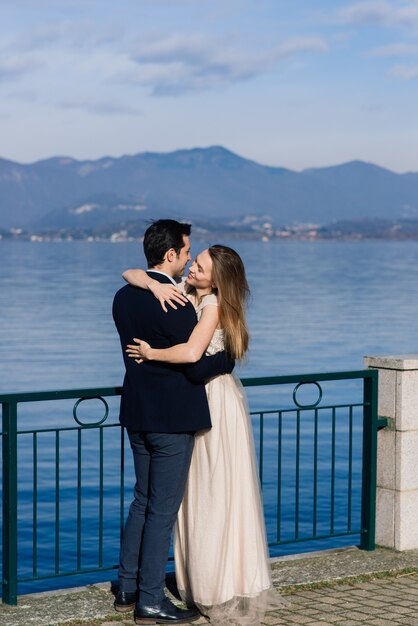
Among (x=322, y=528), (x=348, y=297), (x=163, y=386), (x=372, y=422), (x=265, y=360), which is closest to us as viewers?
(x=163, y=386)

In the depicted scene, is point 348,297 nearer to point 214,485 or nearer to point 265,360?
point 265,360

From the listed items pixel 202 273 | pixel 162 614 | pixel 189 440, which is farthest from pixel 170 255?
pixel 162 614

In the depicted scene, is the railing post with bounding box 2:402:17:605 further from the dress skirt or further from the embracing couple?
the dress skirt

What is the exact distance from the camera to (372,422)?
22.0ft

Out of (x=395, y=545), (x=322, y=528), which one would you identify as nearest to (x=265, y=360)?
(x=322, y=528)

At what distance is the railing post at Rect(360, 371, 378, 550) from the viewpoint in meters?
6.73

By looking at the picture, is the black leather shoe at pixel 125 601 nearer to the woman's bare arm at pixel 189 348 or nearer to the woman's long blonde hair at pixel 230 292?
the woman's bare arm at pixel 189 348

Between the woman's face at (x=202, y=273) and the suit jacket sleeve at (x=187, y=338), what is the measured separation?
0.61 ft

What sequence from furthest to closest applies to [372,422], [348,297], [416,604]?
[348,297] < [372,422] < [416,604]

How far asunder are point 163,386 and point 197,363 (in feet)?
0.64

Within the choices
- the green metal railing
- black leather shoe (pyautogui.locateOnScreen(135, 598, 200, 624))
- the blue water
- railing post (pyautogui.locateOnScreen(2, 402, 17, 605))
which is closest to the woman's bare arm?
the blue water

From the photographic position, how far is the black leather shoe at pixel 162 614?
5.21 metres

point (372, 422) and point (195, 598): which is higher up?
point (372, 422)

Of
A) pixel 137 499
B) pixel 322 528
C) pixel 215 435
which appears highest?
pixel 215 435
